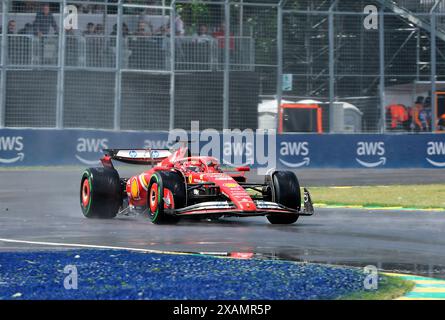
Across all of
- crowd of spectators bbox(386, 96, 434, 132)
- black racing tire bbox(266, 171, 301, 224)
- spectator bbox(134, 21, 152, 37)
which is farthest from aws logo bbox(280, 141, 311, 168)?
black racing tire bbox(266, 171, 301, 224)

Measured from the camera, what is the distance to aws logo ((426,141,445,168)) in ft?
107

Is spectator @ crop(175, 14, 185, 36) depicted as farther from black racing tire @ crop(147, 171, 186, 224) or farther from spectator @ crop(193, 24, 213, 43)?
black racing tire @ crop(147, 171, 186, 224)

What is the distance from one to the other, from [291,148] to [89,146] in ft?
21.0

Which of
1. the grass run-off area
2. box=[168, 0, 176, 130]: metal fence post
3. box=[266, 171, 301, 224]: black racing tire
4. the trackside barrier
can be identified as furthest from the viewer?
box=[168, 0, 176, 130]: metal fence post

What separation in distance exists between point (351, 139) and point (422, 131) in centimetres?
239

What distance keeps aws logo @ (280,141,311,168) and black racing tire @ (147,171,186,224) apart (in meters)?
15.7

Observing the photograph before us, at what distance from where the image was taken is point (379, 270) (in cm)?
1062

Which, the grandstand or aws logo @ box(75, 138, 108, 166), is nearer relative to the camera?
the grandstand

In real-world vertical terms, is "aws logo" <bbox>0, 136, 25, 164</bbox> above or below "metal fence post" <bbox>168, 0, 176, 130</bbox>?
below

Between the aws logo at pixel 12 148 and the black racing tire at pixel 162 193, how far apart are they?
46.7 ft

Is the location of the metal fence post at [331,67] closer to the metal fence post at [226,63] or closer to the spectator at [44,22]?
the metal fence post at [226,63]

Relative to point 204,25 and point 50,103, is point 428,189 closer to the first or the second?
point 204,25

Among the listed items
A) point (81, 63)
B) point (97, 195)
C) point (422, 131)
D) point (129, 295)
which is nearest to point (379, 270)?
point (129, 295)

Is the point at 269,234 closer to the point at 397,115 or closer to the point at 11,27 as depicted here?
the point at 11,27
